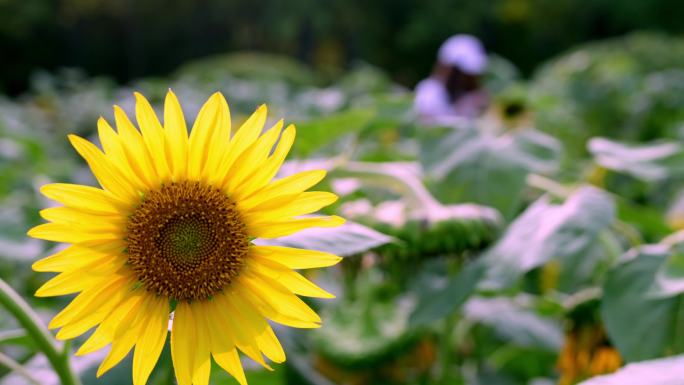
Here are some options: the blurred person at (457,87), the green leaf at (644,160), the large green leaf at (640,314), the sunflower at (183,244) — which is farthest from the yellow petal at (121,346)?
the blurred person at (457,87)

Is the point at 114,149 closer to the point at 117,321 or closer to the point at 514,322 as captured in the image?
the point at 117,321

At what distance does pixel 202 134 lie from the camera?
813 millimetres

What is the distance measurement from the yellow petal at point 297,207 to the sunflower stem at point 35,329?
226 mm

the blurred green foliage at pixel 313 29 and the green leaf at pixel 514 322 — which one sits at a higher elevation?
the blurred green foliage at pixel 313 29

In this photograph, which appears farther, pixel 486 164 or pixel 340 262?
pixel 486 164

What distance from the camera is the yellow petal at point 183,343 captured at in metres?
0.80

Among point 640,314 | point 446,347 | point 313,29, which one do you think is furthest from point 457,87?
point 313,29

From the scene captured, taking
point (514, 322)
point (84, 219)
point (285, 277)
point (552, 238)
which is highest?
point (84, 219)

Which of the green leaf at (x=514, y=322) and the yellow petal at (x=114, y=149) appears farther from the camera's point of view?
the green leaf at (x=514, y=322)

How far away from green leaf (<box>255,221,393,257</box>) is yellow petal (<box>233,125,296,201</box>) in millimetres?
50

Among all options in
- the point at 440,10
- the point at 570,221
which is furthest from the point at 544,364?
the point at 440,10

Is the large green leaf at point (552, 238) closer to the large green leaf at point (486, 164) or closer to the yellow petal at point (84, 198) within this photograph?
the large green leaf at point (486, 164)

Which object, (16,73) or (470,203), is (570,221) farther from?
(16,73)

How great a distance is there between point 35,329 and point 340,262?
1.62ft
